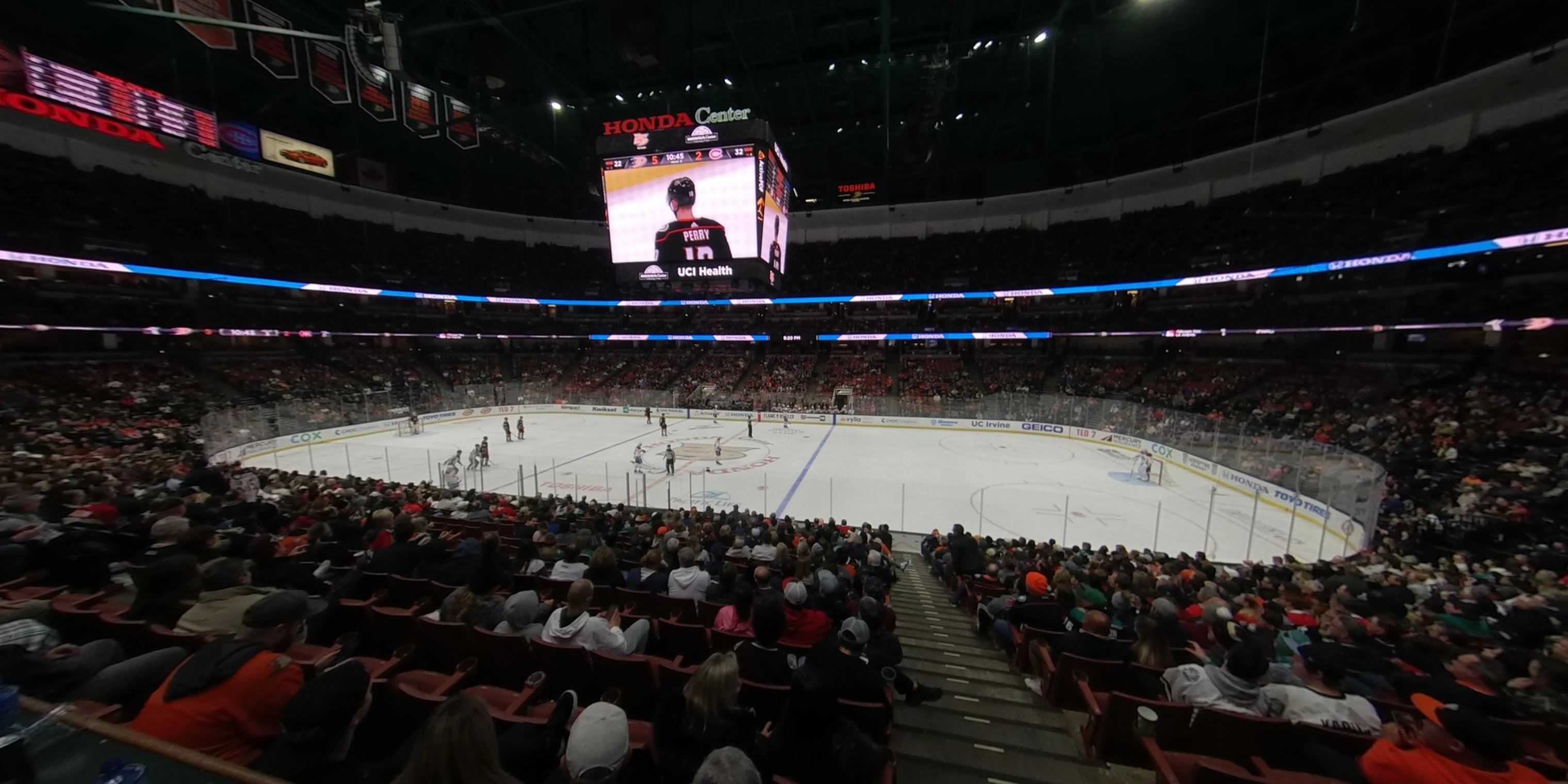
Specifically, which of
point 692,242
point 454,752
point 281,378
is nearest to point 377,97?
point 692,242

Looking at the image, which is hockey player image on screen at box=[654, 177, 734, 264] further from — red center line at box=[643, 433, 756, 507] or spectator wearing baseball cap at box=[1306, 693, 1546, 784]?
spectator wearing baseball cap at box=[1306, 693, 1546, 784]

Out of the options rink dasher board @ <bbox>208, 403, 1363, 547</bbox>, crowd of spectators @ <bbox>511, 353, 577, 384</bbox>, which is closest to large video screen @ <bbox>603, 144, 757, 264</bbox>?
rink dasher board @ <bbox>208, 403, 1363, 547</bbox>

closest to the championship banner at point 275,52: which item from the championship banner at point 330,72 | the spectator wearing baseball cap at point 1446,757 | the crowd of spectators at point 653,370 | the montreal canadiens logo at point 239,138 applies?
the championship banner at point 330,72

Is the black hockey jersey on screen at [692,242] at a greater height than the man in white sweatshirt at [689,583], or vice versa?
the black hockey jersey on screen at [692,242]

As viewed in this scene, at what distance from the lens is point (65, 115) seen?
58.0 feet

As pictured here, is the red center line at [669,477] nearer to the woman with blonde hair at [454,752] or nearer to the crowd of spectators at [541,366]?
the woman with blonde hair at [454,752]

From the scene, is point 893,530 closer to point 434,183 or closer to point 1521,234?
point 1521,234

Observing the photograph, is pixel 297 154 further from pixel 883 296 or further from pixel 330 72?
pixel 883 296

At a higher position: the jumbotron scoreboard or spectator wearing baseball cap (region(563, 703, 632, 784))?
the jumbotron scoreboard

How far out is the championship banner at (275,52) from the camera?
1263cm

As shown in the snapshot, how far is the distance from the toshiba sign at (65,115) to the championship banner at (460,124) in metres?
11.7

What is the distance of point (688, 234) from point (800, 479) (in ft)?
30.3

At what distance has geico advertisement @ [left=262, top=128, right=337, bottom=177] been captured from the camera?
2502 cm

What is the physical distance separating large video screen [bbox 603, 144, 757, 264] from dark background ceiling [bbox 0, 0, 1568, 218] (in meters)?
2.74
